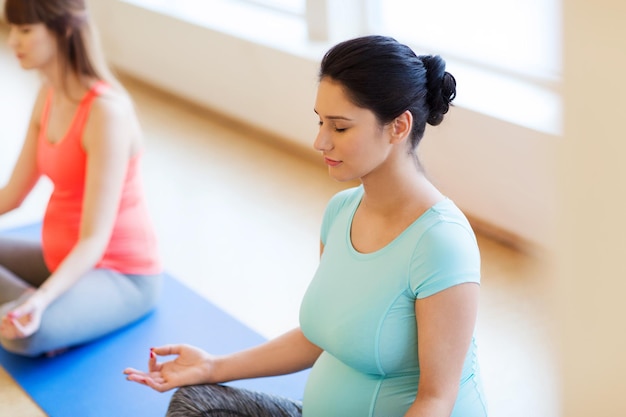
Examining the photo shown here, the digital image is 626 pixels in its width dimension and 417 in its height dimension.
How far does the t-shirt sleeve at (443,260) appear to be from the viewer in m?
1.37

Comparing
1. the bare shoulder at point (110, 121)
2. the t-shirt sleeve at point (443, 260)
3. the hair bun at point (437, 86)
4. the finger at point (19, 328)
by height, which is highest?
the hair bun at point (437, 86)

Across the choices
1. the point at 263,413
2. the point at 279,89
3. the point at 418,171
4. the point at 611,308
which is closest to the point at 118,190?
the point at 263,413

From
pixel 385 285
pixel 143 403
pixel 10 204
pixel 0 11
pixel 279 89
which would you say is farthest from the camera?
pixel 0 11

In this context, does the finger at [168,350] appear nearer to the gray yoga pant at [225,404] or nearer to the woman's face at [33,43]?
the gray yoga pant at [225,404]

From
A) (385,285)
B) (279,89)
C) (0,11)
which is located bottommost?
(0,11)

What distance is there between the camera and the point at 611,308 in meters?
0.48

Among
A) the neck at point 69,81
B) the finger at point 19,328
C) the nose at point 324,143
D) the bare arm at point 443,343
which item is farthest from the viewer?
the neck at point 69,81

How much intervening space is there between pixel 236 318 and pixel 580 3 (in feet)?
7.64

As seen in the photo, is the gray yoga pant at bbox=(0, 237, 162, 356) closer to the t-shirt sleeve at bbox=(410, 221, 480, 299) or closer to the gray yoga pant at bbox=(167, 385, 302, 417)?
the gray yoga pant at bbox=(167, 385, 302, 417)

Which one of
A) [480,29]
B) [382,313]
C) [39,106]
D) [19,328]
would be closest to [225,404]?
[382,313]

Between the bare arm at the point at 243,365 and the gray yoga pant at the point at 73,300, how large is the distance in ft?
2.49

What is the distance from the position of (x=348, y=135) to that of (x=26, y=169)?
1443 mm

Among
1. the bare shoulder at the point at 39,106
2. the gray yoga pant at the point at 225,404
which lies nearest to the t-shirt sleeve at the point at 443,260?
the gray yoga pant at the point at 225,404

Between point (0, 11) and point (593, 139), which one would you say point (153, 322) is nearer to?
point (593, 139)
